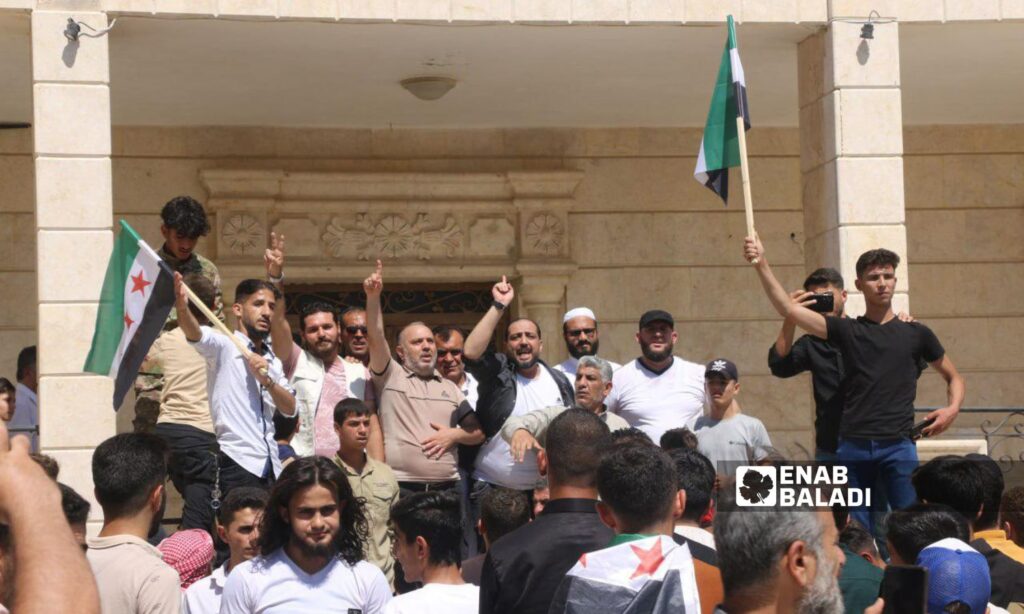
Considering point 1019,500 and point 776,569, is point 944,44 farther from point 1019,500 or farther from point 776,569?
point 776,569

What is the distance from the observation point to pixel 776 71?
42.2ft

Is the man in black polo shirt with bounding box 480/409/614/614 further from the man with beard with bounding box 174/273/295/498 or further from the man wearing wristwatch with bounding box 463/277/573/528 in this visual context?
the man wearing wristwatch with bounding box 463/277/573/528

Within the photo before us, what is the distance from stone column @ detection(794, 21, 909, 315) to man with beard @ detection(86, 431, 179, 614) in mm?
6399

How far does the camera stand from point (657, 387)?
33.2ft

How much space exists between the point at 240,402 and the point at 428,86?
4.75 metres

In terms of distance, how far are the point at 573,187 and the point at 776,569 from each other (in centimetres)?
1102

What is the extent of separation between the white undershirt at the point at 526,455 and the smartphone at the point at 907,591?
201 inches

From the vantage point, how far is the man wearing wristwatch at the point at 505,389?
9242mm

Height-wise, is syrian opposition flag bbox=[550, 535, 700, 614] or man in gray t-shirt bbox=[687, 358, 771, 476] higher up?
man in gray t-shirt bbox=[687, 358, 771, 476]

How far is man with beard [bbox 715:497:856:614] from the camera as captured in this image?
384 centimetres

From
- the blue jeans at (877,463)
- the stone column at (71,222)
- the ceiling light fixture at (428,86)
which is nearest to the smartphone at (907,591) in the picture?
the blue jeans at (877,463)

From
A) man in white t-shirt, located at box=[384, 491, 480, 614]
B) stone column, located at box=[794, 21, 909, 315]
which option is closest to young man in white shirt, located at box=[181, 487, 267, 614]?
man in white t-shirt, located at box=[384, 491, 480, 614]

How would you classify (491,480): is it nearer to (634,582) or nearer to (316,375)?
(316,375)

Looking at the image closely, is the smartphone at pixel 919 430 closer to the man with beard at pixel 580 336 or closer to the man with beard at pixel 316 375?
the man with beard at pixel 580 336
